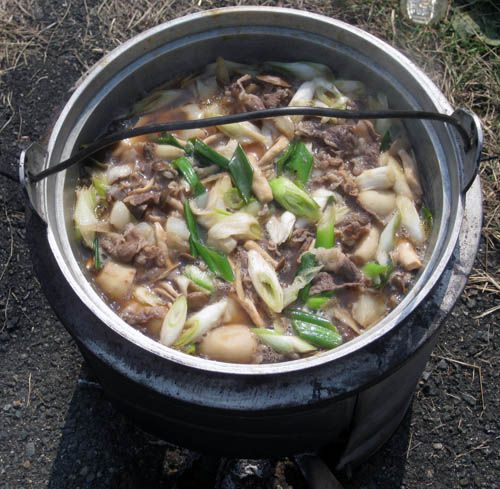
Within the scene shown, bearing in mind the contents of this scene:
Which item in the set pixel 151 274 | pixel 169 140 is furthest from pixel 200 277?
pixel 169 140

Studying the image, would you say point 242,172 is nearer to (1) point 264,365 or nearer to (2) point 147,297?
(2) point 147,297

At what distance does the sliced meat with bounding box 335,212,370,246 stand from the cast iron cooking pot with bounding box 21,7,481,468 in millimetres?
238

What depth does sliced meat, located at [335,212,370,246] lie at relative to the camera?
223 cm

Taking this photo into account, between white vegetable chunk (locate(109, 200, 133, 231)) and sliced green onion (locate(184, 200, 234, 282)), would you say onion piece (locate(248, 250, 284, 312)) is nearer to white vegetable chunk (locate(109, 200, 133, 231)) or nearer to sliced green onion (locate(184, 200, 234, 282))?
sliced green onion (locate(184, 200, 234, 282))

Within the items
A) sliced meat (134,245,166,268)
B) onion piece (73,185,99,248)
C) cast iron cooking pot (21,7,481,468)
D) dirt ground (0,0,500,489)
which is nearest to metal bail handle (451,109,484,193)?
cast iron cooking pot (21,7,481,468)

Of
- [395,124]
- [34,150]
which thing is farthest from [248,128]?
[34,150]

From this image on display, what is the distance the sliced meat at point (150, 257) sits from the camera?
2.20m

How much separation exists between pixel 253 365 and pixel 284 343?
0.82 feet

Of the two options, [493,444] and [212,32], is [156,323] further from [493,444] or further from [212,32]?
[493,444]

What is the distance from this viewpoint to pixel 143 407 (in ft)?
7.06

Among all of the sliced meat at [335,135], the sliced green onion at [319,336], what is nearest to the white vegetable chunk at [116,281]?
the sliced green onion at [319,336]

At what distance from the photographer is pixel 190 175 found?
2359 millimetres

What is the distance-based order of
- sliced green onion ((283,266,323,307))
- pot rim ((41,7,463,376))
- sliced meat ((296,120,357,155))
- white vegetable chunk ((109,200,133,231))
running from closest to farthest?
pot rim ((41,7,463,376)) < sliced green onion ((283,266,323,307)) < white vegetable chunk ((109,200,133,231)) < sliced meat ((296,120,357,155))

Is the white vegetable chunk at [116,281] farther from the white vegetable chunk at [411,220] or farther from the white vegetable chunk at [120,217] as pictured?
the white vegetable chunk at [411,220]
